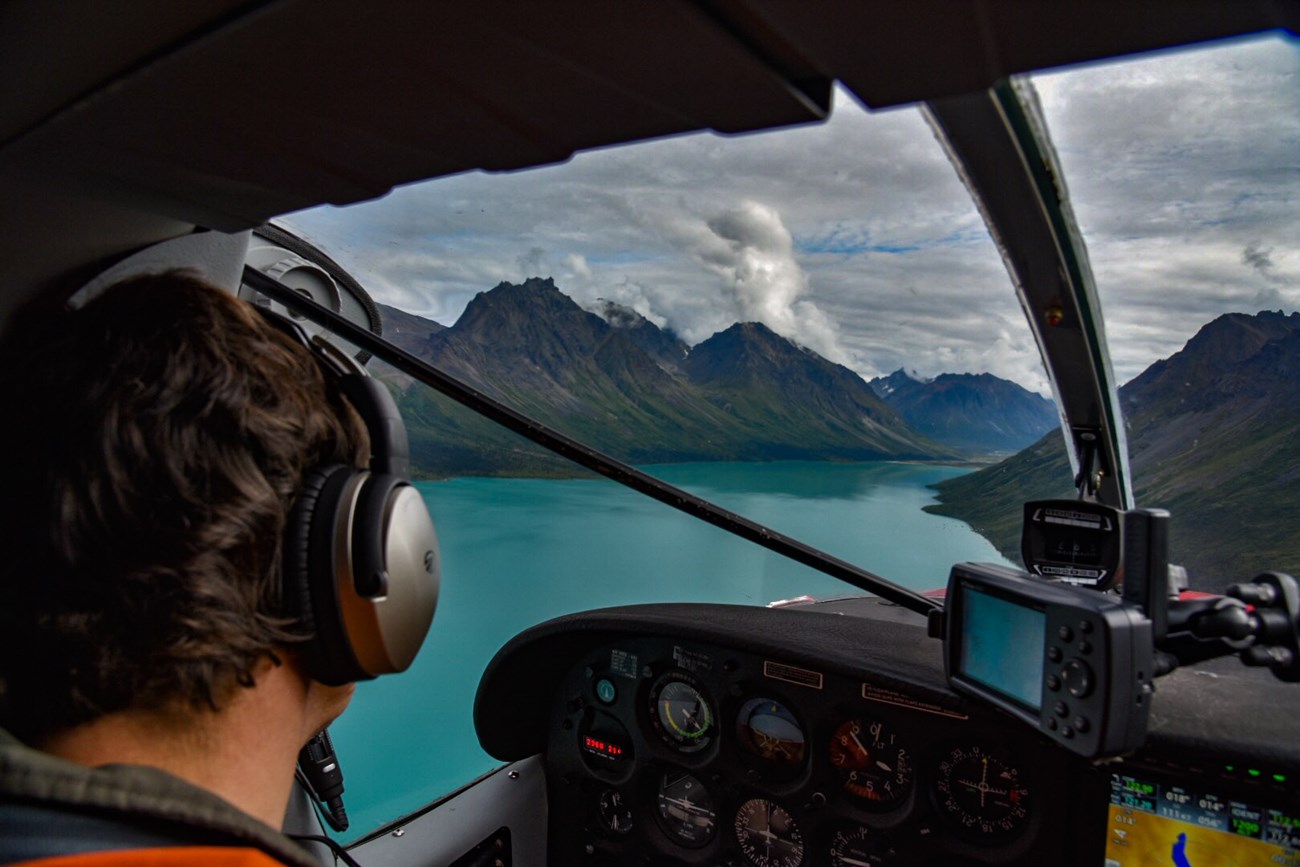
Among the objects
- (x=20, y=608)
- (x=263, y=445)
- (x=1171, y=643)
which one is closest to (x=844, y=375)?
(x=1171, y=643)

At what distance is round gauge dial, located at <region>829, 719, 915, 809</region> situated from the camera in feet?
6.29

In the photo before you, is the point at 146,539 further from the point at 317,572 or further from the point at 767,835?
the point at 767,835

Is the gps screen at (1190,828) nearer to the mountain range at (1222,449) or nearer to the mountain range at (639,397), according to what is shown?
the mountain range at (1222,449)

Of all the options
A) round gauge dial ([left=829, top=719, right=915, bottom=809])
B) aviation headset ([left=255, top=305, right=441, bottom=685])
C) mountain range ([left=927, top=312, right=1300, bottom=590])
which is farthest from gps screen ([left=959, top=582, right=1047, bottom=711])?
aviation headset ([left=255, top=305, right=441, bottom=685])

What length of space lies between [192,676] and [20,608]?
0.15 metres

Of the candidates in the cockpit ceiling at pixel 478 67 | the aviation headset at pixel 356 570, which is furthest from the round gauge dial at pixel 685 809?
the cockpit ceiling at pixel 478 67

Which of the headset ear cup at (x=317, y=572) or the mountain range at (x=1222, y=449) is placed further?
the mountain range at (x=1222, y=449)

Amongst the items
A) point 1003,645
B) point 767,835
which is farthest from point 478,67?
point 767,835

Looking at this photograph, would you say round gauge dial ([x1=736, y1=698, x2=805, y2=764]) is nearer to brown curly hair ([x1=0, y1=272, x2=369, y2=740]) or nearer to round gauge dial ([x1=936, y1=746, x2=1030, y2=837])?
round gauge dial ([x1=936, y1=746, x2=1030, y2=837])

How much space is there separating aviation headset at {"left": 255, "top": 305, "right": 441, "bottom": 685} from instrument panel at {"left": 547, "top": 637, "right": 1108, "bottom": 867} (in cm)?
120

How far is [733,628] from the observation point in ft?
6.70

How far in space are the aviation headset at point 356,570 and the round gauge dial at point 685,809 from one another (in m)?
1.53

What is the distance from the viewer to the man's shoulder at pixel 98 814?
0.56 meters

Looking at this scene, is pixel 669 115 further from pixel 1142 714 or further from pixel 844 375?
pixel 844 375
